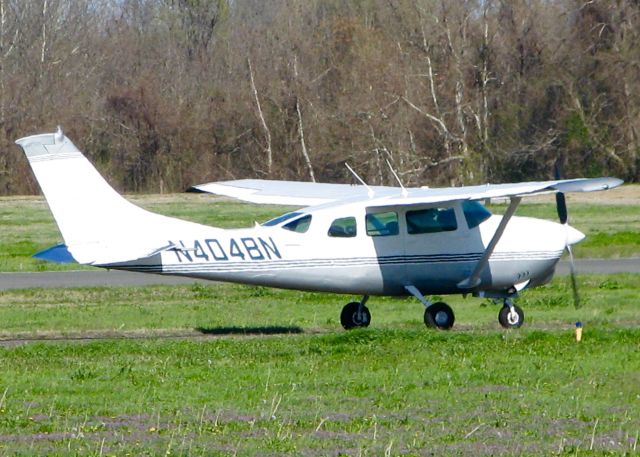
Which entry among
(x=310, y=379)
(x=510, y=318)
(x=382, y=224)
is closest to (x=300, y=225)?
(x=382, y=224)

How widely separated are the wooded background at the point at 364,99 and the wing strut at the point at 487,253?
34732 mm

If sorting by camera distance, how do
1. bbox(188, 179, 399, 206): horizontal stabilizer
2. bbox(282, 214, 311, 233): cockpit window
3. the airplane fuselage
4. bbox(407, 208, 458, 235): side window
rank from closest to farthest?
the airplane fuselage < bbox(282, 214, 311, 233): cockpit window < bbox(407, 208, 458, 235): side window < bbox(188, 179, 399, 206): horizontal stabilizer

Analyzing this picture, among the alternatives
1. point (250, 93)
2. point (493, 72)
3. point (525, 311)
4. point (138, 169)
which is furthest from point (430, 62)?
point (525, 311)

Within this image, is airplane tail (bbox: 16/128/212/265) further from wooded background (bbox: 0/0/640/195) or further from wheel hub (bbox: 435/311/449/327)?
wooded background (bbox: 0/0/640/195)

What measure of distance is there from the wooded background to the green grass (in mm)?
33962

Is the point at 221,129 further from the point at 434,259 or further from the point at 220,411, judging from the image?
the point at 220,411

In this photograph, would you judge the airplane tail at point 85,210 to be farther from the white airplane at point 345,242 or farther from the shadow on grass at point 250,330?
the shadow on grass at point 250,330

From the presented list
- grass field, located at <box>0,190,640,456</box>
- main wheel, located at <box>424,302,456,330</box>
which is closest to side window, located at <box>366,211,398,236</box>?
main wheel, located at <box>424,302,456,330</box>

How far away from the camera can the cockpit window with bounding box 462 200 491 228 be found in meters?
17.5

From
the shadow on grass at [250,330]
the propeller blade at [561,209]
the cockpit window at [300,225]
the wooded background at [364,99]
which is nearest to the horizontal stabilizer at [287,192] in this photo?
the cockpit window at [300,225]

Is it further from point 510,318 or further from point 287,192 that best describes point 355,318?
point 287,192

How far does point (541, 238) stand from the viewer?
17.6 meters

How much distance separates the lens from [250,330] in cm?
1792

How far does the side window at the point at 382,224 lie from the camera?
1723cm
